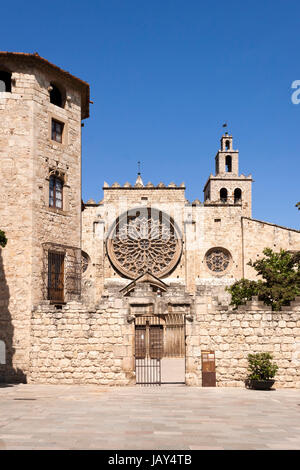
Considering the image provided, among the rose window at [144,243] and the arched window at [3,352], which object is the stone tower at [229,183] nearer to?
the rose window at [144,243]

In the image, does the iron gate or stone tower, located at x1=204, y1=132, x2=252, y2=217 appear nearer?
the iron gate

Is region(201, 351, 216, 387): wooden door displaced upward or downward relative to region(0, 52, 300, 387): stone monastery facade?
downward

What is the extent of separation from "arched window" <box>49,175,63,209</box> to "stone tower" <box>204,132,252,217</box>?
95.0 feet

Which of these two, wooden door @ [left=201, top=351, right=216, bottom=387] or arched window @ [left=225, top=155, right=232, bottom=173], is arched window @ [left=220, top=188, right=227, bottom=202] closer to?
arched window @ [left=225, top=155, right=232, bottom=173]

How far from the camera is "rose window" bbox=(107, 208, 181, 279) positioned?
32938 millimetres

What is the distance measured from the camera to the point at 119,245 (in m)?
33.2

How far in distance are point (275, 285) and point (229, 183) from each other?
26681 mm

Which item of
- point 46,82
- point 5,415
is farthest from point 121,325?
point 46,82

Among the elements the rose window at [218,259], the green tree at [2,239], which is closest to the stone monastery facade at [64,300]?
the green tree at [2,239]

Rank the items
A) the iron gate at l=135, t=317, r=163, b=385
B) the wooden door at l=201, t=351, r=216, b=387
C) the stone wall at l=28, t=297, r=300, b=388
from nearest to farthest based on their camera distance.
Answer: the wooden door at l=201, t=351, r=216, b=387
the stone wall at l=28, t=297, r=300, b=388
the iron gate at l=135, t=317, r=163, b=385

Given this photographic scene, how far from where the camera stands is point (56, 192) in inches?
703

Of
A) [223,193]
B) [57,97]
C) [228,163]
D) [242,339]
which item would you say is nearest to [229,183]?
[223,193]

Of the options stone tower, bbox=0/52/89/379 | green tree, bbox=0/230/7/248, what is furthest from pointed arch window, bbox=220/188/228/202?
green tree, bbox=0/230/7/248
